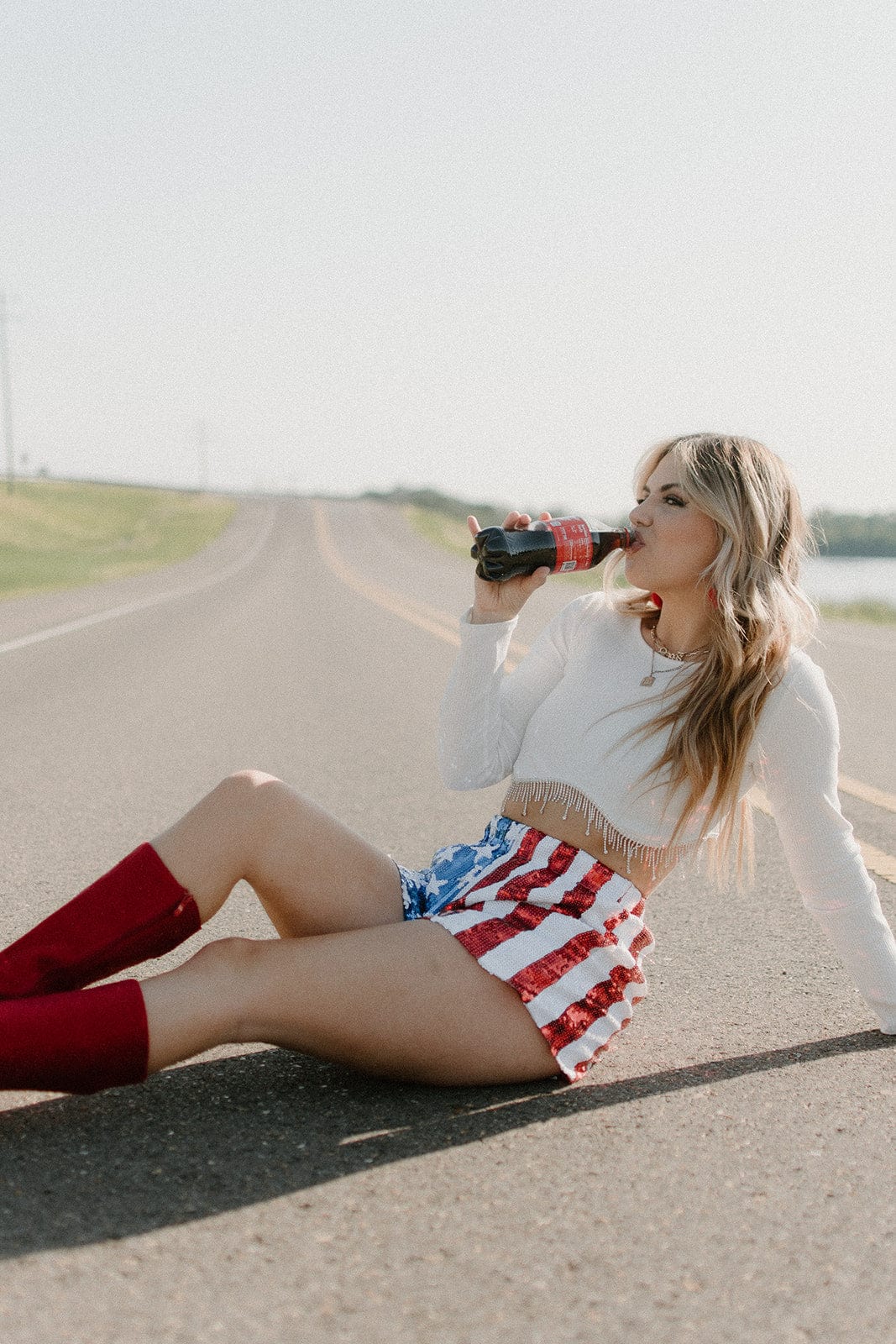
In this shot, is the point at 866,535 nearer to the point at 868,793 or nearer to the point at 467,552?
the point at 467,552

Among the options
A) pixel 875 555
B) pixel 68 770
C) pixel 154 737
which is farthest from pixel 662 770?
pixel 875 555

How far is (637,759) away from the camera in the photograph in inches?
115

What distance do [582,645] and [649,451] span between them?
508 mm

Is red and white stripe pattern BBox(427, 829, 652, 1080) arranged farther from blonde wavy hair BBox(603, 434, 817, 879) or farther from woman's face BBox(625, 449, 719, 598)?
woman's face BBox(625, 449, 719, 598)

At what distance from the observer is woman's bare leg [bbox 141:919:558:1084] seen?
2.48 metres

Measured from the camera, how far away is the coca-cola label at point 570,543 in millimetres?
3062

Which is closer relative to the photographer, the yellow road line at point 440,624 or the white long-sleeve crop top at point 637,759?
the white long-sleeve crop top at point 637,759

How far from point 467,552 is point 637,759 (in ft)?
137

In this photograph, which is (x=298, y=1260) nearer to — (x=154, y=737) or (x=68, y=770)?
(x=68, y=770)

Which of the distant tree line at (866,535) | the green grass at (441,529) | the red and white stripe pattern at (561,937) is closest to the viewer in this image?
the red and white stripe pattern at (561,937)

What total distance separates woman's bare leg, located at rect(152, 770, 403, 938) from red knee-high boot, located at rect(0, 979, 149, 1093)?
38 centimetres

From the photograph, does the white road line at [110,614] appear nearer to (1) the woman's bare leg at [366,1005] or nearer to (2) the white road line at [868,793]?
(2) the white road line at [868,793]

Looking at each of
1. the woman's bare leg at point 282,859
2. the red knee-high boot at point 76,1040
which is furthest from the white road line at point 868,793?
the red knee-high boot at point 76,1040

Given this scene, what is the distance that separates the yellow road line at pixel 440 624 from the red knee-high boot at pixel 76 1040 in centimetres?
272
